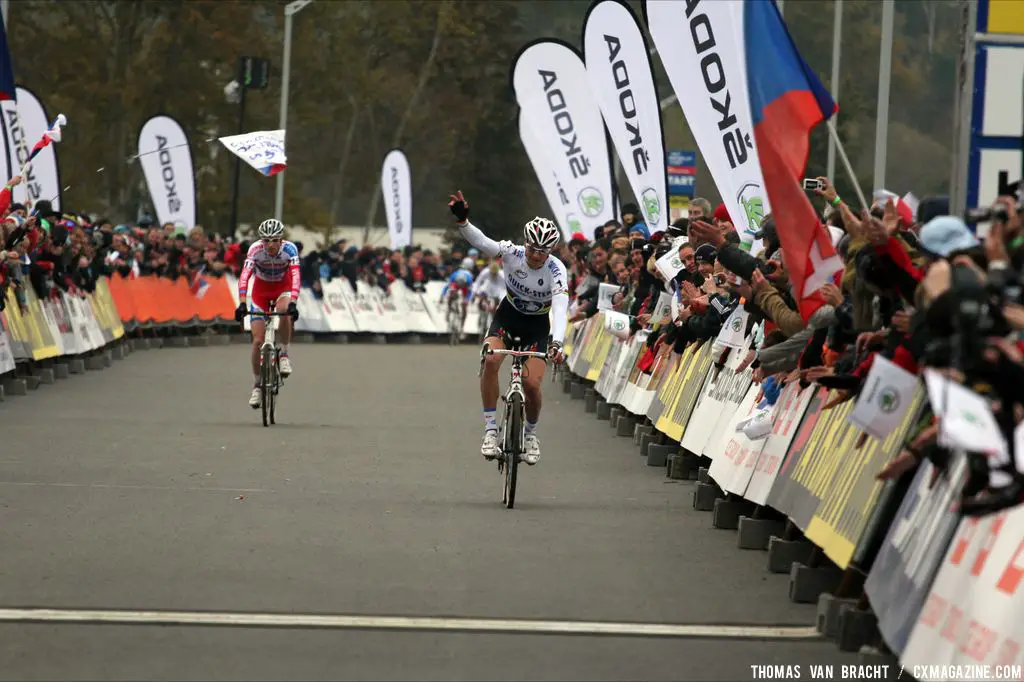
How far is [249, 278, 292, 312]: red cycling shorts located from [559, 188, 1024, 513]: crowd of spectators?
4.69 meters

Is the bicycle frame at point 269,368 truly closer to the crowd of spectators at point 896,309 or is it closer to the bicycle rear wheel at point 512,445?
the crowd of spectators at point 896,309

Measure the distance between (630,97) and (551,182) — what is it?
6.71 meters

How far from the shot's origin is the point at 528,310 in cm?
1486

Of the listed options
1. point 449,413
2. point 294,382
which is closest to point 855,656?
point 449,413

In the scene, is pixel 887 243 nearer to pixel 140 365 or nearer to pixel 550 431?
pixel 550 431

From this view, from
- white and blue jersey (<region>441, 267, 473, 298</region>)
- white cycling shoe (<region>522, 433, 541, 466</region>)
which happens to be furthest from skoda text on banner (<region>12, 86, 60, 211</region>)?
white cycling shoe (<region>522, 433, 541, 466</region>)

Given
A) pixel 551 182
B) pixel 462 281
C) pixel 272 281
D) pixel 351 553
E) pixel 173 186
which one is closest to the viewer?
pixel 351 553

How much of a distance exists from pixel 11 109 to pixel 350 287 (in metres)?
18.3

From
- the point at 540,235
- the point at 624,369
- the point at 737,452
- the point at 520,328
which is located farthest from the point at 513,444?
the point at 624,369

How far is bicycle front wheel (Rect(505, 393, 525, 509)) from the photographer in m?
13.6

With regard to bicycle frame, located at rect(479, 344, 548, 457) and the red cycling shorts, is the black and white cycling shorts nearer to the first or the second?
bicycle frame, located at rect(479, 344, 548, 457)

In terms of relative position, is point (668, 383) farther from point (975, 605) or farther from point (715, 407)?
point (975, 605)

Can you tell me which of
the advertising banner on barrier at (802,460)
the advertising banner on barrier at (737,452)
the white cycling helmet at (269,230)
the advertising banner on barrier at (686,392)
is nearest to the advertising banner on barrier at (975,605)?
the advertising banner on barrier at (802,460)

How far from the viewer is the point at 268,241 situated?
66.9 ft
